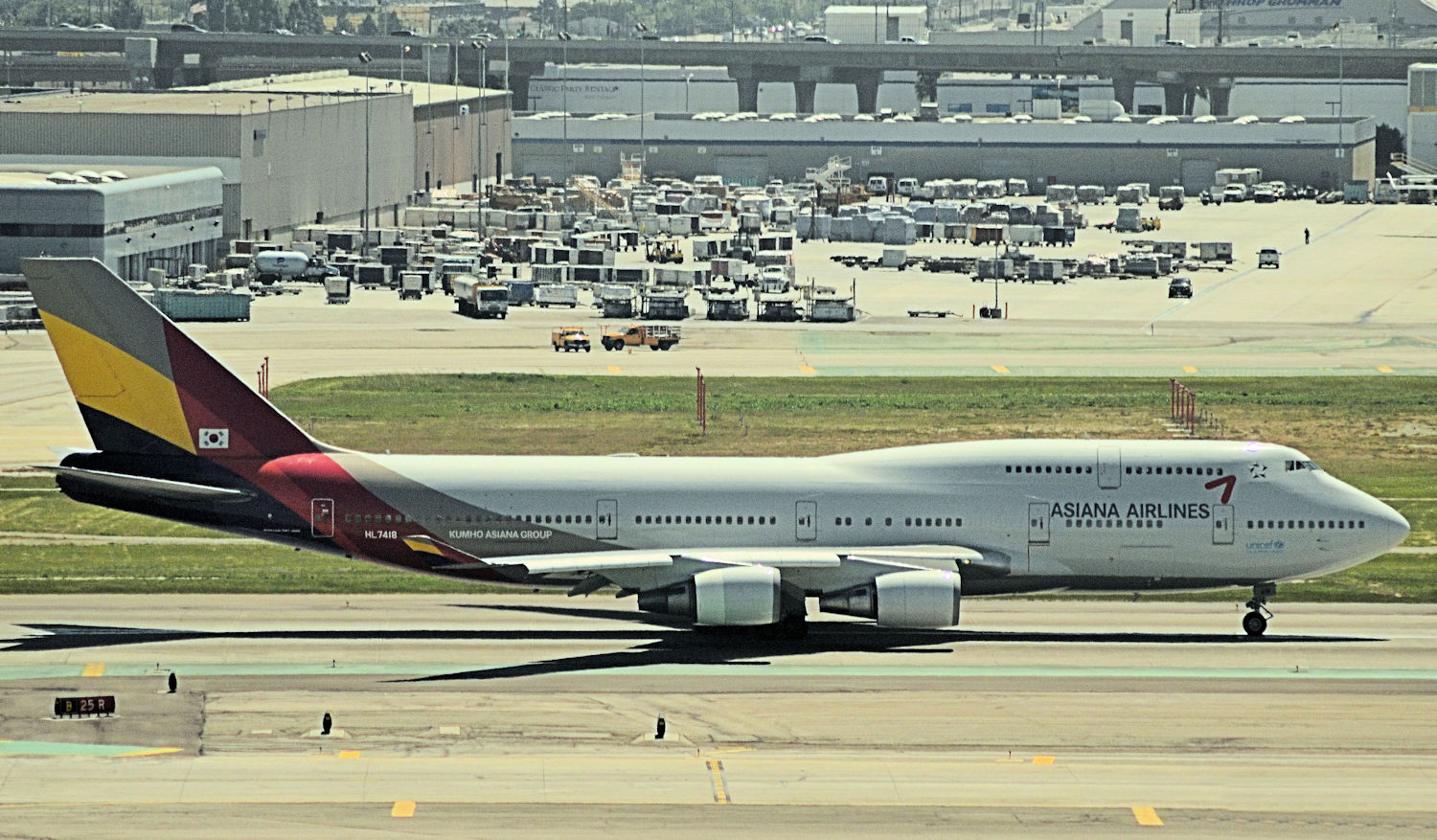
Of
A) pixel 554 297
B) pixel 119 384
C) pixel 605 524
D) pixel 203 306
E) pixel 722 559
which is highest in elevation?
pixel 554 297

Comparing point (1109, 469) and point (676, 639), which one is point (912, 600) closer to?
point (676, 639)

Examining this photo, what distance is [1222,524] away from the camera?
53.9m

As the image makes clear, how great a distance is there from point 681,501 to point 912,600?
6.53m

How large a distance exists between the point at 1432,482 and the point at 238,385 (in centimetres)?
4680

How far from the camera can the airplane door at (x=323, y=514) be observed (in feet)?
175

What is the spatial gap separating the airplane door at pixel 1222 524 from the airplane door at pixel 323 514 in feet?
74.3

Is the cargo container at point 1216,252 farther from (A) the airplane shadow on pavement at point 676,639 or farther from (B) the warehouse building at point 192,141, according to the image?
(A) the airplane shadow on pavement at point 676,639

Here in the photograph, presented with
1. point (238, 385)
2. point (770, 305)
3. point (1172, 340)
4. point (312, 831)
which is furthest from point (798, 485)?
point (770, 305)

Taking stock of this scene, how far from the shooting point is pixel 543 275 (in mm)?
163625

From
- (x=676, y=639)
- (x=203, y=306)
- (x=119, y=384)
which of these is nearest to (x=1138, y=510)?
(x=676, y=639)

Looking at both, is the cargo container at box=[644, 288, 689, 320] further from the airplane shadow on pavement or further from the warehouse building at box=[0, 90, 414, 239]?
the airplane shadow on pavement

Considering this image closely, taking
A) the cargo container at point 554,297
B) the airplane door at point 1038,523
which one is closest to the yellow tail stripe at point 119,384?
the airplane door at point 1038,523

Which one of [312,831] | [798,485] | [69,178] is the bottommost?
[312,831]

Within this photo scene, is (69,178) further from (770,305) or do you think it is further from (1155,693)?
(1155,693)
